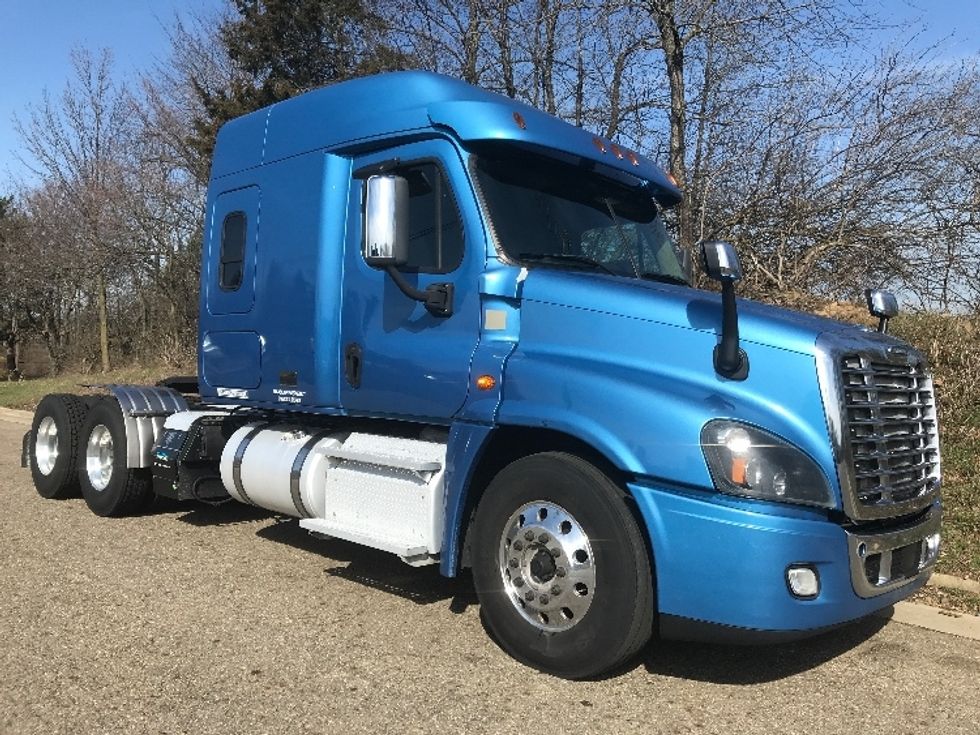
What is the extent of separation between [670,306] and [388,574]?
2720 millimetres

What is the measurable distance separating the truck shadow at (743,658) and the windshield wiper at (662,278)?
1925mm

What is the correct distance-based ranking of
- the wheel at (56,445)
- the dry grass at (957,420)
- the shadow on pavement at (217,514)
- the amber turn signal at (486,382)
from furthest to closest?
1. the wheel at (56,445)
2. the shadow on pavement at (217,514)
3. the dry grass at (957,420)
4. the amber turn signal at (486,382)

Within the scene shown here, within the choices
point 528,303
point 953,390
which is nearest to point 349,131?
point 528,303

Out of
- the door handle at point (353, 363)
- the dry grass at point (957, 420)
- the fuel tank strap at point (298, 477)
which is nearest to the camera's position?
the door handle at point (353, 363)

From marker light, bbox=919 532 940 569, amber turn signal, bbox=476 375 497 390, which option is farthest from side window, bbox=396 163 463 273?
marker light, bbox=919 532 940 569

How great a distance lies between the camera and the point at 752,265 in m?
10.4

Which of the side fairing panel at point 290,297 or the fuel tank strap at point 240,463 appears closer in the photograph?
the side fairing panel at point 290,297

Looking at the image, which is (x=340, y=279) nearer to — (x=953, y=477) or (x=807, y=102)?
(x=953, y=477)

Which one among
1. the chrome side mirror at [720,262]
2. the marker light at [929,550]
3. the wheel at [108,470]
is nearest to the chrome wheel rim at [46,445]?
the wheel at [108,470]

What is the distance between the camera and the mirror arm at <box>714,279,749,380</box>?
344 centimetres

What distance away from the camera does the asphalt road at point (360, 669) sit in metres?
3.42

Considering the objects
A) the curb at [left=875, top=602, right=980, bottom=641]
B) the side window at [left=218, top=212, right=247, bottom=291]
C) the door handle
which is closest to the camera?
the curb at [left=875, top=602, right=980, bottom=641]

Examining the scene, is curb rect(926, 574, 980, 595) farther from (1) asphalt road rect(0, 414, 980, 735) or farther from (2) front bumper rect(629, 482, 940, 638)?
(2) front bumper rect(629, 482, 940, 638)

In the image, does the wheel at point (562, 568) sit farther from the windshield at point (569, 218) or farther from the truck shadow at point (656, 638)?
the windshield at point (569, 218)
